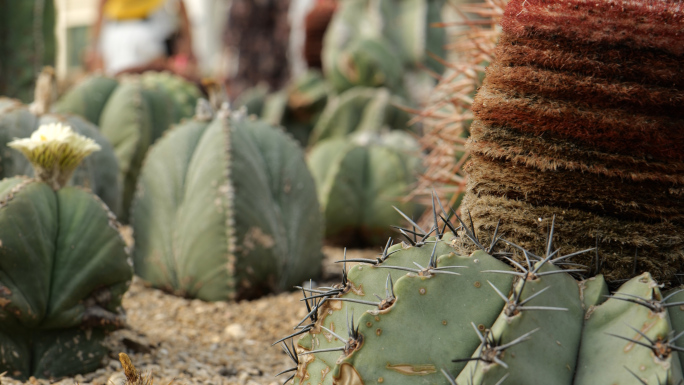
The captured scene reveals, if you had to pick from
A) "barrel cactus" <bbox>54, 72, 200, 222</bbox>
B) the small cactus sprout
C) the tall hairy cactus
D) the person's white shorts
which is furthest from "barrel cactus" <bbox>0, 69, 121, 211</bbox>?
Result: the person's white shorts

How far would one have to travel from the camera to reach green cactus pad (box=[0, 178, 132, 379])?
5.35 ft

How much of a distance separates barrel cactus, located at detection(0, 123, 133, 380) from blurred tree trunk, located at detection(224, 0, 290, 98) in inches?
215

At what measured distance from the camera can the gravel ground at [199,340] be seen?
1.78 metres

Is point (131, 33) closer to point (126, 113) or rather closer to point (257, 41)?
point (257, 41)

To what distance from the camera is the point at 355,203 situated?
364 centimetres

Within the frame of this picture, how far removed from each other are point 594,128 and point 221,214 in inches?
62.1

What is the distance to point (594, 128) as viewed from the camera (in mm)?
1227

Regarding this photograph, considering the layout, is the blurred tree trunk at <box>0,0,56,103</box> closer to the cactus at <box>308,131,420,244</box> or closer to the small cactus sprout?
the cactus at <box>308,131,420,244</box>

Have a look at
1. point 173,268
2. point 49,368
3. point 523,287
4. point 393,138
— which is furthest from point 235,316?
point 393,138

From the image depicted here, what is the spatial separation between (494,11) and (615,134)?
731mm

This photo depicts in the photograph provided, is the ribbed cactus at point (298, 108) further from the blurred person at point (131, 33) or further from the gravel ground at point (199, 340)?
the gravel ground at point (199, 340)

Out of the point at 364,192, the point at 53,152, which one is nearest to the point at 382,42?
the point at 364,192

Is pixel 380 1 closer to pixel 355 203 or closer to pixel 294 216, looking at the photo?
pixel 355 203

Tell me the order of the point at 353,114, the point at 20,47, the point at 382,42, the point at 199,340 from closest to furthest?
the point at 199,340, the point at 20,47, the point at 353,114, the point at 382,42
